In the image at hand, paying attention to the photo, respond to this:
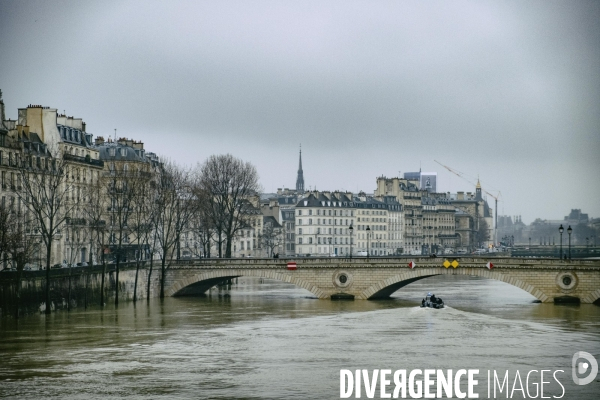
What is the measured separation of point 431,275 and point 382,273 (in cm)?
410

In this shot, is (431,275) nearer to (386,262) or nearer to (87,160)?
(386,262)

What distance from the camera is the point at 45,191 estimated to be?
257 feet

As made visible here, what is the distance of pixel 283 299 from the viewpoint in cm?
9419

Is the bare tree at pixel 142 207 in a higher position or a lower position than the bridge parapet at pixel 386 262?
higher

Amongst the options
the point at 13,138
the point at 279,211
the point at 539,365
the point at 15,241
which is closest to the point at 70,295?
the point at 15,241

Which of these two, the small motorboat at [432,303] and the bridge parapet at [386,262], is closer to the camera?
the small motorboat at [432,303]

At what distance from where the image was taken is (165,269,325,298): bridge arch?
91.9 metres

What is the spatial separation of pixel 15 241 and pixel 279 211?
12876cm

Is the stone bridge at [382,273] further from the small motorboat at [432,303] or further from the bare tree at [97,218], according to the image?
the bare tree at [97,218]

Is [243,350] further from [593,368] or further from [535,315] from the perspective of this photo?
[535,315]

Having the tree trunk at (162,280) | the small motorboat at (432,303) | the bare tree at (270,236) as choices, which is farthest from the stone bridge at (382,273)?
the bare tree at (270,236)

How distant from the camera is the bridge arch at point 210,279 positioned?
91.9 metres

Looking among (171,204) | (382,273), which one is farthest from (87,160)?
(382,273)

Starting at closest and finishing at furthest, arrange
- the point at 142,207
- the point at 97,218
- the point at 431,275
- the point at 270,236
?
the point at 431,275 < the point at 97,218 < the point at 142,207 < the point at 270,236
